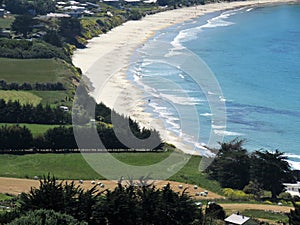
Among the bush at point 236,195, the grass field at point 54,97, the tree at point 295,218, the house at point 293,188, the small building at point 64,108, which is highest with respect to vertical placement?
the tree at point 295,218

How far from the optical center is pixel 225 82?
64500 millimetres

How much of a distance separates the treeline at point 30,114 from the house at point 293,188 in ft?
48.5

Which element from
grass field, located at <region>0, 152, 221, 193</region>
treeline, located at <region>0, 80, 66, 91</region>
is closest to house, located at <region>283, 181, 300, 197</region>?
grass field, located at <region>0, 152, 221, 193</region>

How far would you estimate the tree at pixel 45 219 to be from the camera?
2062cm

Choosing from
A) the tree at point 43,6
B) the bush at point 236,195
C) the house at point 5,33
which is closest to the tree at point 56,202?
the bush at point 236,195

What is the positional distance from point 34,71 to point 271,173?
2925 cm

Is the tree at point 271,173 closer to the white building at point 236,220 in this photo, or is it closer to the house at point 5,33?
the white building at point 236,220

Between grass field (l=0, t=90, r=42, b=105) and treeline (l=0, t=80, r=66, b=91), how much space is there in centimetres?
110

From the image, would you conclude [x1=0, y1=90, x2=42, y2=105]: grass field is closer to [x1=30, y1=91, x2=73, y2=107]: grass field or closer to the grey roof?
[x1=30, y1=91, x2=73, y2=107]: grass field

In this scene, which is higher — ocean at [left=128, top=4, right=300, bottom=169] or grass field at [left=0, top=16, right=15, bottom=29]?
grass field at [left=0, top=16, right=15, bottom=29]

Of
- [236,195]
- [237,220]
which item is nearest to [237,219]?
[237,220]

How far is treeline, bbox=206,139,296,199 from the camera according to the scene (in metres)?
35.2

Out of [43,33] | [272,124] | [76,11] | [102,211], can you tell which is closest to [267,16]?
[76,11]

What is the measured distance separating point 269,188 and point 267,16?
8204 centimetres
